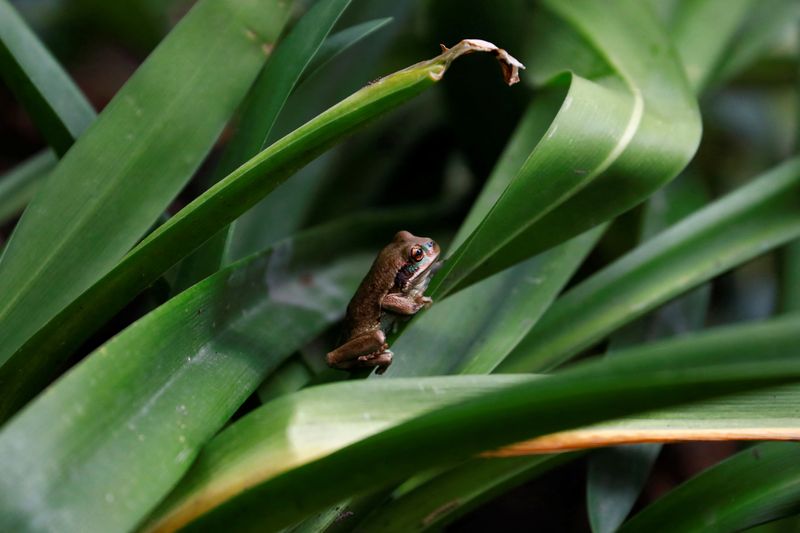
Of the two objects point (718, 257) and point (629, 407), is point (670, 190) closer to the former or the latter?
point (718, 257)

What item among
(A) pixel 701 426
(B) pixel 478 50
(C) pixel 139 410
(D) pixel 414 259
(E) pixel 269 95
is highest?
(E) pixel 269 95

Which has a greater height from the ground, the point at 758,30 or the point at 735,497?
the point at 758,30

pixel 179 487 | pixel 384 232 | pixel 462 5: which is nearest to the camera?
pixel 179 487

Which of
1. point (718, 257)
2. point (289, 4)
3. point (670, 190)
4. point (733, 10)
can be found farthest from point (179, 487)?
point (733, 10)

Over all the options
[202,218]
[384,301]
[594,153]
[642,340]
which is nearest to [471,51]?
[594,153]

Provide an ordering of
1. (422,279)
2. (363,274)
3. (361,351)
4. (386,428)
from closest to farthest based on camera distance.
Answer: (386,428) → (361,351) → (422,279) → (363,274)

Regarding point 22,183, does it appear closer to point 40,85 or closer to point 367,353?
point 40,85
